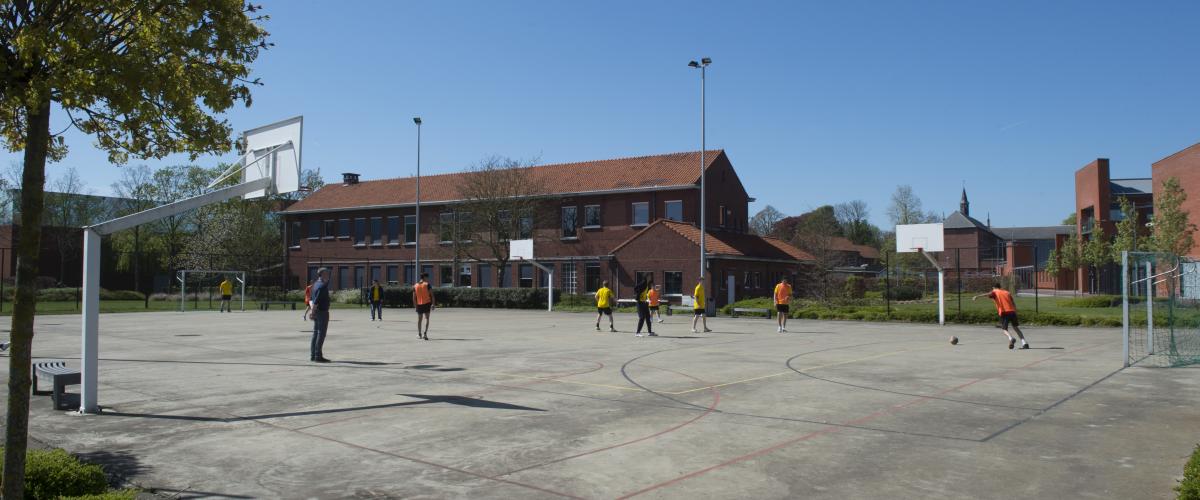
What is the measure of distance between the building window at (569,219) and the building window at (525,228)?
222 cm

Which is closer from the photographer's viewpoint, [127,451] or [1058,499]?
[1058,499]

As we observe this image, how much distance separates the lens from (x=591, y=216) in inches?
1897

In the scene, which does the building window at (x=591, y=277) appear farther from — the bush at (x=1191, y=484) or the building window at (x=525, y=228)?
the bush at (x=1191, y=484)

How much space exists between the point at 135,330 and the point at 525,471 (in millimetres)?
22020

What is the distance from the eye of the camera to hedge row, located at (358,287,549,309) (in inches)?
1677

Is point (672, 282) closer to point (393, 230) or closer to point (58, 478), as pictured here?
point (393, 230)

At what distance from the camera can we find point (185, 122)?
6.95m

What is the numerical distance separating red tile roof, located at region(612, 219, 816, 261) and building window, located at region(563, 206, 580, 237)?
404cm

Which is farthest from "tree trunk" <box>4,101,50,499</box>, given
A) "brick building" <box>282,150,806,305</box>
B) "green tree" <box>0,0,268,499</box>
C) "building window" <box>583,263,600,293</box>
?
"building window" <box>583,263,600,293</box>

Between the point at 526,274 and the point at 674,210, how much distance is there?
10.4 m

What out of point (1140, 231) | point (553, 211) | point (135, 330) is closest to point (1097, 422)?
point (135, 330)

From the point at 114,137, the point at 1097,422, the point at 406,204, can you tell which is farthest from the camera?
the point at 406,204

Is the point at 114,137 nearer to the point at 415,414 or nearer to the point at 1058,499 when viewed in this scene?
the point at 415,414

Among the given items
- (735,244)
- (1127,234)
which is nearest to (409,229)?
(735,244)
